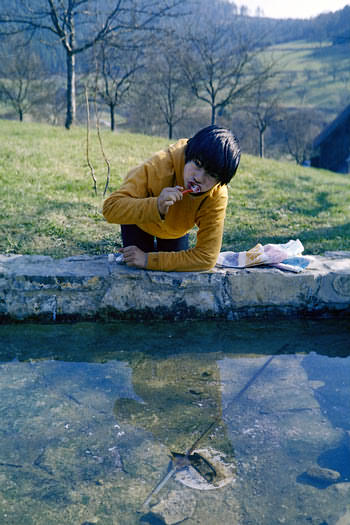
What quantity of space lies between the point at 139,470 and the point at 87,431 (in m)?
0.36

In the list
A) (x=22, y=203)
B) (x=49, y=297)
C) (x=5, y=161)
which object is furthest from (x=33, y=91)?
(x=49, y=297)

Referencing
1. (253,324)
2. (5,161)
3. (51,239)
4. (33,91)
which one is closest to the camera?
(253,324)

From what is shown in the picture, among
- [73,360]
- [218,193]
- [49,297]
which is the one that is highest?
[218,193]

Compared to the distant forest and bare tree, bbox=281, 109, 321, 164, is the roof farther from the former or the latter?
bare tree, bbox=281, 109, 321, 164

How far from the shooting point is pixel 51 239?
4531 mm

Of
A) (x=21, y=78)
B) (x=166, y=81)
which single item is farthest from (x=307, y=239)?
(x=21, y=78)

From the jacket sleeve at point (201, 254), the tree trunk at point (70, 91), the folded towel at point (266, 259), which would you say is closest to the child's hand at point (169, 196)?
the jacket sleeve at point (201, 254)

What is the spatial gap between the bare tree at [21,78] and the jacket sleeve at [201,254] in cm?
3032

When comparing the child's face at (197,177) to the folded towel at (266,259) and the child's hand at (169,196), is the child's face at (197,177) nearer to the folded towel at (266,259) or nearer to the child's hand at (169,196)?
the child's hand at (169,196)

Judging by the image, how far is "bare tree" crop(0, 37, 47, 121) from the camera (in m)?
30.3

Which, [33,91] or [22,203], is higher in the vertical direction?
[33,91]

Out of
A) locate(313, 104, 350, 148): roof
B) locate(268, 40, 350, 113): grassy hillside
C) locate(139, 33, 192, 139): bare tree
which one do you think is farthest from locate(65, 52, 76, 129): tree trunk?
locate(268, 40, 350, 113): grassy hillside

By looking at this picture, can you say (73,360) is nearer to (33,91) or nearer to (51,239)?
(51,239)

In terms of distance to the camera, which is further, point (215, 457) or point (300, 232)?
point (300, 232)
